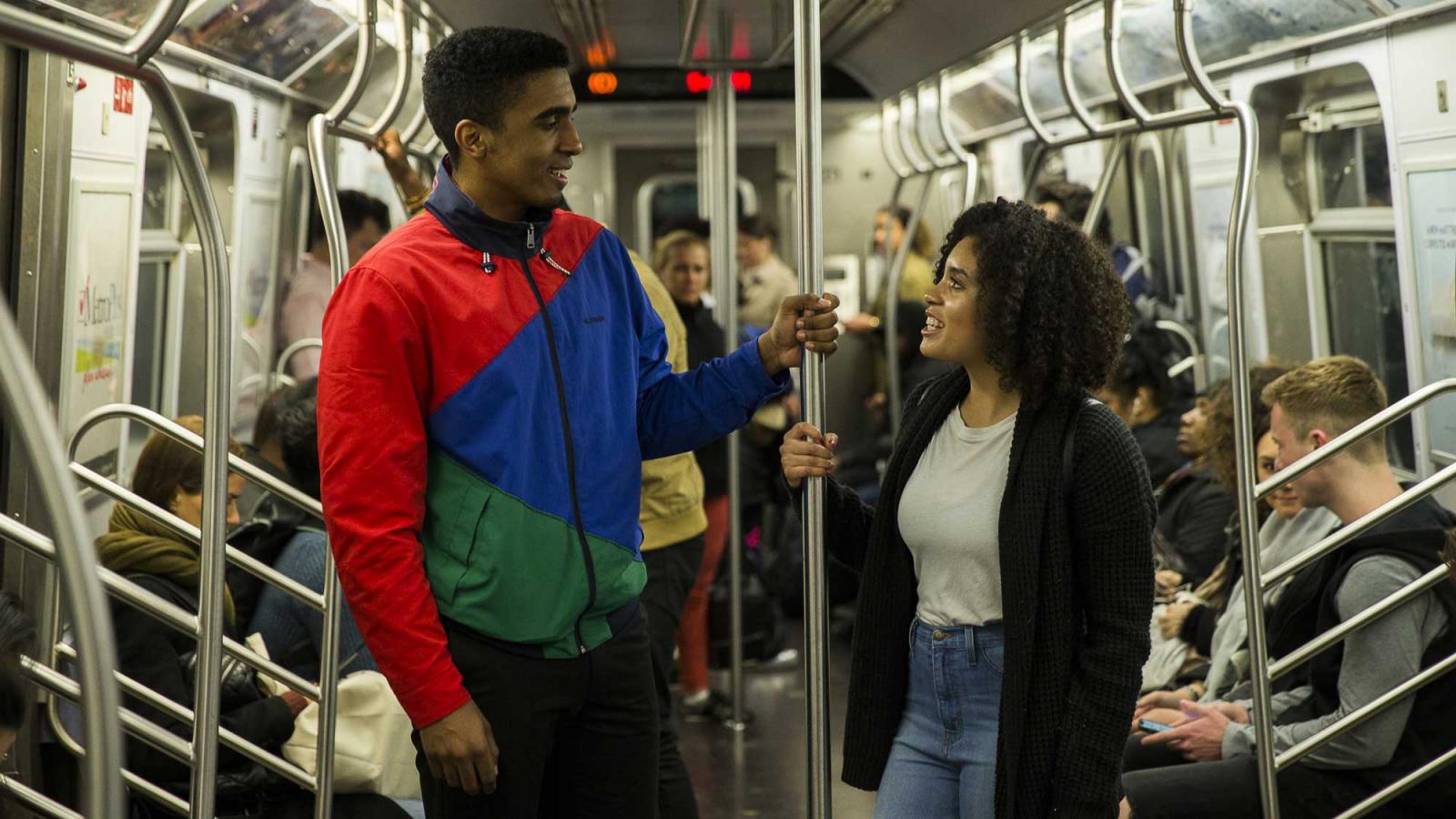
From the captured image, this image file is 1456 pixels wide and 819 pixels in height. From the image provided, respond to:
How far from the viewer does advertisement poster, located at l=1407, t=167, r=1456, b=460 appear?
13.6 ft

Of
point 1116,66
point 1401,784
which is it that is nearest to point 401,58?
point 1116,66

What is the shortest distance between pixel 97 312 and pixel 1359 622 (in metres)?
3.00

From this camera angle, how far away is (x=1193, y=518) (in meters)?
4.59

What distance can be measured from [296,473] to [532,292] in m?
1.83

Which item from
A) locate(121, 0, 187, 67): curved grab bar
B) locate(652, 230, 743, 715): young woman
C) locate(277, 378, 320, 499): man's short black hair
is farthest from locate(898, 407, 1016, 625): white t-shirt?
locate(652, 230, 743, 715): young woman

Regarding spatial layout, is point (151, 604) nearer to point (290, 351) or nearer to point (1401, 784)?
point (1401, 784)

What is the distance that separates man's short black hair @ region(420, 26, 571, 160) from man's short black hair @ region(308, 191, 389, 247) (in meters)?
4.16

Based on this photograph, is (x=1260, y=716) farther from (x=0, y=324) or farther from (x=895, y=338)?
(x=895, y=338)

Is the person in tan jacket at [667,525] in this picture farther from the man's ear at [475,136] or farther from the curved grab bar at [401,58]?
the man's ear at [475,136]

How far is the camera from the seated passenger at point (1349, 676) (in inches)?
125

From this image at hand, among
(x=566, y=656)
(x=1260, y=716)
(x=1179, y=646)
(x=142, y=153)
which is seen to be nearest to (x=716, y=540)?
(x=1179, y=646)

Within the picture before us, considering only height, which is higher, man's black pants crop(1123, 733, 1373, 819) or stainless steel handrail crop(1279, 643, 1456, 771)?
stainless steel handrail crop(1279, 643, 1456, 771)

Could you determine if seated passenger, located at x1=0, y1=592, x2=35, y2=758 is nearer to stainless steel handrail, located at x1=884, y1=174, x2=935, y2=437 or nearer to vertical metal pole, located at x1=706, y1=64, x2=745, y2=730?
vertical metal pole, located at x1=706, y1=64, x2=745, y2=730

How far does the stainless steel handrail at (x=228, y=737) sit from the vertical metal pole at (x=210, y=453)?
35 cm
